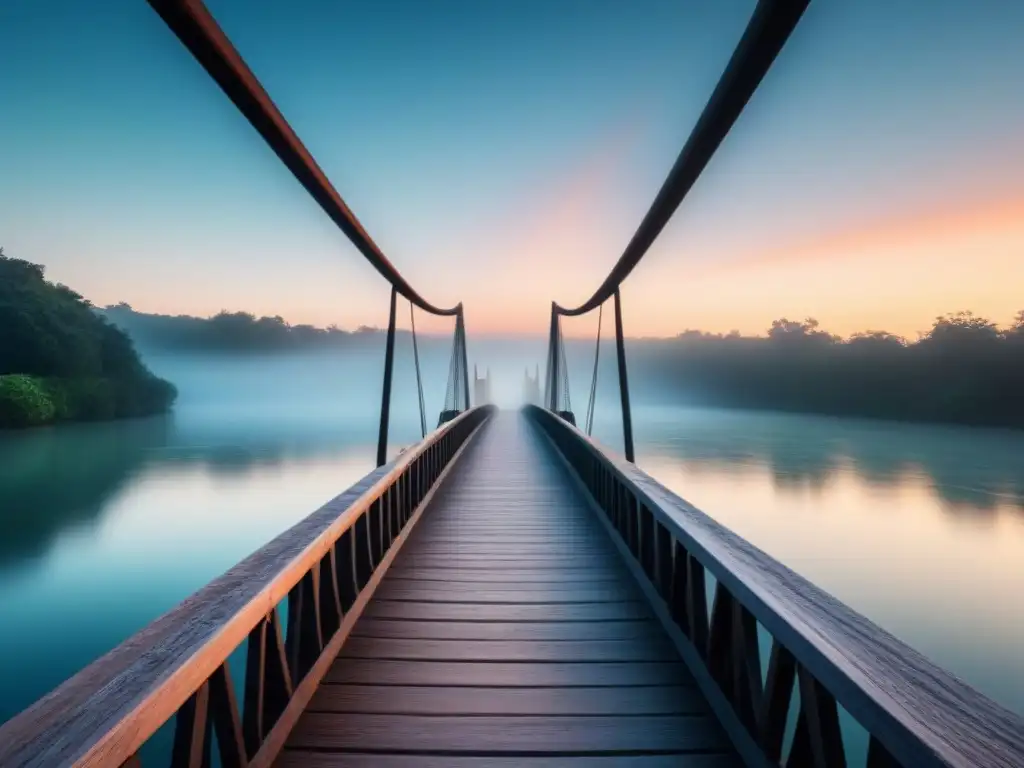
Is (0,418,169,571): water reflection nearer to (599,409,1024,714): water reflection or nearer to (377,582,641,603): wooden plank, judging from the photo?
(377,582,641,603): wooden plank

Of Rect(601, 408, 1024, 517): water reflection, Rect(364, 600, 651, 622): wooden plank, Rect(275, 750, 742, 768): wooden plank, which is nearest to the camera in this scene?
Rect(275, 750, 742, 768): wooden plank

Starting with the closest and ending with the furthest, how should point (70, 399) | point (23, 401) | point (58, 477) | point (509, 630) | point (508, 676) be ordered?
1. point (508, 676)
2. point (509, 630)
3. point (58, 477)
4. point (23, 401)
5. point (70, 399)

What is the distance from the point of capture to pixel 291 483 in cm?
3944

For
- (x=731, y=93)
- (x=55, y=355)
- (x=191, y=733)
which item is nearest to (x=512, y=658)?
(x=191, y=733)

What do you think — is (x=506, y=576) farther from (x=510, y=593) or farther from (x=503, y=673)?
(x=503, y=673)

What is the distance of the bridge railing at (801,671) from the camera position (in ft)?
3.01

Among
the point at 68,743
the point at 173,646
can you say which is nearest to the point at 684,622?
the point at 173,646

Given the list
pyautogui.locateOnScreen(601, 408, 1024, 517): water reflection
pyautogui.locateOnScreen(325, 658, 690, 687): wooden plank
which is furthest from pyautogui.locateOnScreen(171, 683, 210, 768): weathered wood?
pyautogui.locateOnScreen(601, 408, 1024, 517): water reflection

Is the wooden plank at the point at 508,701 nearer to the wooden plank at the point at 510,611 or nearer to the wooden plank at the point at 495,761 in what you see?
the wooden plank at the point at 495,761

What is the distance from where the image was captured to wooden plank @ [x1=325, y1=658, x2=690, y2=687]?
2.15 m

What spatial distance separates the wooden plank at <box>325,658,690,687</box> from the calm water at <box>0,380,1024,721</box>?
13.4 meters

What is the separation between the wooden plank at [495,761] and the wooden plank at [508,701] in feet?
0.75

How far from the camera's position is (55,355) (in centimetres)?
4531

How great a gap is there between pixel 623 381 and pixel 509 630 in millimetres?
2532
